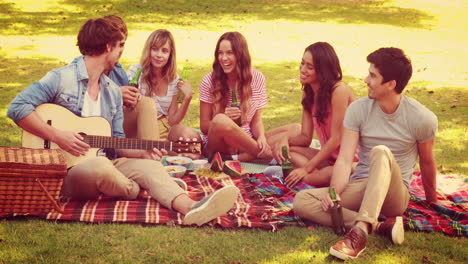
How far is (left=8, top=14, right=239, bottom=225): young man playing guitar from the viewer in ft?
14.7

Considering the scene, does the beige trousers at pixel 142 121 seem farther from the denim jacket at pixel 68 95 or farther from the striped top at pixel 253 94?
the striped top at pixel 253 94

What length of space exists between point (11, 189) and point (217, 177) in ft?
7.45

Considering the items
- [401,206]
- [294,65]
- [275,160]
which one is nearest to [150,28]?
[294,65]

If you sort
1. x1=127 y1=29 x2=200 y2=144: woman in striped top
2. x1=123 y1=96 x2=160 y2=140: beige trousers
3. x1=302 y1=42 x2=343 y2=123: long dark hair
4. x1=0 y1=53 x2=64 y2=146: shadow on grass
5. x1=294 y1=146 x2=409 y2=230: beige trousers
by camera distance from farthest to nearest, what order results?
x1=0 y1=53 x2=64 y2=146: shadow on grass
x1=127 y1=29 x2=200 y2=144: woman in striped top
x1=123 y1=96 x2=160 y2=140: beige trousers
x1=302 y1=42 x2=343 y2=123: long dark hair
x1=294 y1=146 x2=409 y2=230: beige trousers

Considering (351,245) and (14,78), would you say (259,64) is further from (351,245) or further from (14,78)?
(351,245)

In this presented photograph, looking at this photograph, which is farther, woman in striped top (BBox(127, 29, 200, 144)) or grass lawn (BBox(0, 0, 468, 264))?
woman in striped top (BBox(127, 29, 200, 144))

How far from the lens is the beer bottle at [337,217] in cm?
432

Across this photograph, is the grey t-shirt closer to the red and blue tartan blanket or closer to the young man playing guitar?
the red and blue tartan blanket

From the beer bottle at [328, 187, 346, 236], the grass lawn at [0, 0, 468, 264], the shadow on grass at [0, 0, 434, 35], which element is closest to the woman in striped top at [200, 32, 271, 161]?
the grass lawn at [0, 0, 468, 264]

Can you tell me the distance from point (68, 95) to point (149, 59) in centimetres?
178

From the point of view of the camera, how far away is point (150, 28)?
16.2 meters

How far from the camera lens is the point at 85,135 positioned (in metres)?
4.78

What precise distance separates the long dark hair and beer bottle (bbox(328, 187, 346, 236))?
4.48 ft

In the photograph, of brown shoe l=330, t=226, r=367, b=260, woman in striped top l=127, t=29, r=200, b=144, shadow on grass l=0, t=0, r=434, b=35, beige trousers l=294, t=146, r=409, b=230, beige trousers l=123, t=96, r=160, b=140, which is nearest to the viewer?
brown shoe l=330, t=226, r=367, b=260
